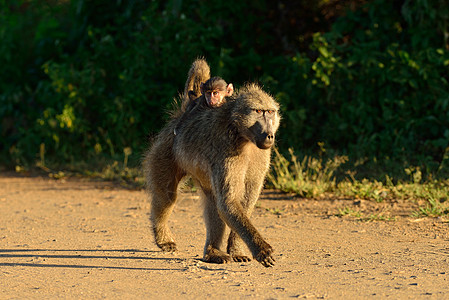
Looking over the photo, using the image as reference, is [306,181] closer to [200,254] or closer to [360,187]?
[360,187]

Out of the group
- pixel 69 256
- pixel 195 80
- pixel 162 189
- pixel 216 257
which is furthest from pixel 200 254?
pixel 195 80

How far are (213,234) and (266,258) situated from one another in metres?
0.80

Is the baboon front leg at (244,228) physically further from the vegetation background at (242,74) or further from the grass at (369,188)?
the vegetation background at (242,74)

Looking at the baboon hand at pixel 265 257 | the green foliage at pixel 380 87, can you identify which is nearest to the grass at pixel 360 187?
the green foliage at pixel 380 87

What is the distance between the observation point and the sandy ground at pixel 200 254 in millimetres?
3951

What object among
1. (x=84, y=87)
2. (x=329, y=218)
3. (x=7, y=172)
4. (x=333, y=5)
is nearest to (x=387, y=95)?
(x=333, y=5)

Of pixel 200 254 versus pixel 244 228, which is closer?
pixel 244 228

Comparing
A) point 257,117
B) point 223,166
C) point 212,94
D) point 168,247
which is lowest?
point 168,247

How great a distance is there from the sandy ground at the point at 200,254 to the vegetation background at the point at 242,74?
5.00 ft

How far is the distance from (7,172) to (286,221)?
18.5 feet

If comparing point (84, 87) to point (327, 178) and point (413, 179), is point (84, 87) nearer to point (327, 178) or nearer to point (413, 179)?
point (327, 178)

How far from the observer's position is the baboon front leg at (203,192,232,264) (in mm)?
4723

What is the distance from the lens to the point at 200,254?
5.08 m

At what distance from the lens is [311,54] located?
10391mm
